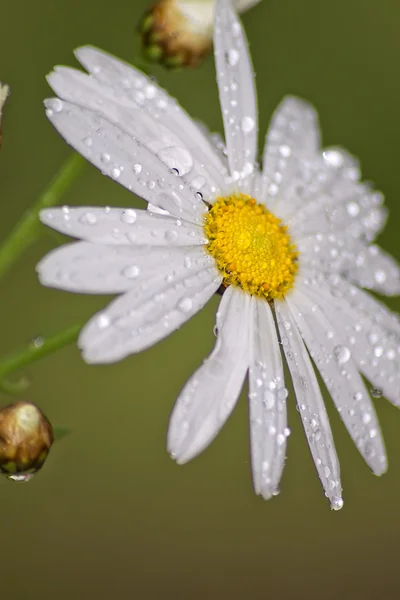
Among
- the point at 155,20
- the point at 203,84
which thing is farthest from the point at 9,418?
the point at 203,84

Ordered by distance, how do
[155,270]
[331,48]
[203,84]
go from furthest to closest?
[331,48] < [203,84] < [155,270]

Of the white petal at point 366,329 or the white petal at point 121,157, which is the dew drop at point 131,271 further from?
the white petal at point 366,329

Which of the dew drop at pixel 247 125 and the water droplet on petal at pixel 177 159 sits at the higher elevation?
the dew drop at pixel 247 125

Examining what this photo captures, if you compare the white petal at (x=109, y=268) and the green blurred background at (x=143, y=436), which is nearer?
the white petal at (x=109, y=268)

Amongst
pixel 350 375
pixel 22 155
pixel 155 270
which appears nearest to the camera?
pixel 155 270

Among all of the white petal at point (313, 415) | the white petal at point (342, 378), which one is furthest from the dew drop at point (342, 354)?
the white petal at point (313, 415)

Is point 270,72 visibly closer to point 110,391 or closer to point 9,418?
point 110,391

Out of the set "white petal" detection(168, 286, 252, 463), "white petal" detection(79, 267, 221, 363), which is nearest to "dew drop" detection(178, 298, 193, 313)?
"white petal" detection(79, 267, 221, 363)

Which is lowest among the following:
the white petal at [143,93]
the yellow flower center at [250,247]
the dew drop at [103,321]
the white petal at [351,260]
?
the dew drop at [103,321]
